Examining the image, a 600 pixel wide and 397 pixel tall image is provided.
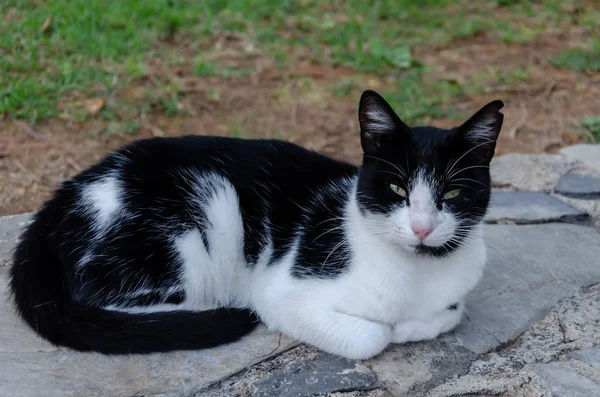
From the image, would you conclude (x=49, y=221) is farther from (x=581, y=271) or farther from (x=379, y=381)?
(x=581, y=271)

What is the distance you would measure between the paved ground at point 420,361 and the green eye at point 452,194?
0.52 metres

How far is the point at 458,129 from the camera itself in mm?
2303

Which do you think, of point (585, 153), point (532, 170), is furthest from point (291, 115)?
point (585, 153)

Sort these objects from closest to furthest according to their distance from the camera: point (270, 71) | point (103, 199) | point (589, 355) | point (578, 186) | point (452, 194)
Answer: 1. point (452, 194)
2. point (589, 355)
3. point (103, 199)
4. point (578, 186)
5. point (270, 71)

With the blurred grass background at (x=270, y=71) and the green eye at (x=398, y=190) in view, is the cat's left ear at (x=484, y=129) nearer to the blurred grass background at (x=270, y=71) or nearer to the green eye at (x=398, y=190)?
the green eye at (x=398, y=190)

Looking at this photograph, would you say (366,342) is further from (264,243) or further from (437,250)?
(264,243)

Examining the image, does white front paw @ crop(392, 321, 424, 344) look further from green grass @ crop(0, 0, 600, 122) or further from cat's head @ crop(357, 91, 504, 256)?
green grass @ crop(0, 0, 600, 122)

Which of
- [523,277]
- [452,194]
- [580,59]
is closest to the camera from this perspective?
[452,194]

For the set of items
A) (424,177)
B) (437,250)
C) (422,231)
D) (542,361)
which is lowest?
(542,361)

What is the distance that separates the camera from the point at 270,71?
5086 mm

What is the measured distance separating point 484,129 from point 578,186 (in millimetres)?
1562

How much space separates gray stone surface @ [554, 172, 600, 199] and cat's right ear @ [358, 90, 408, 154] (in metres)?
1.61

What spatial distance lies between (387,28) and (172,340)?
12.8 ft

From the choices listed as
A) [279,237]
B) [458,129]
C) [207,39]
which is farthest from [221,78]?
[458,129]
